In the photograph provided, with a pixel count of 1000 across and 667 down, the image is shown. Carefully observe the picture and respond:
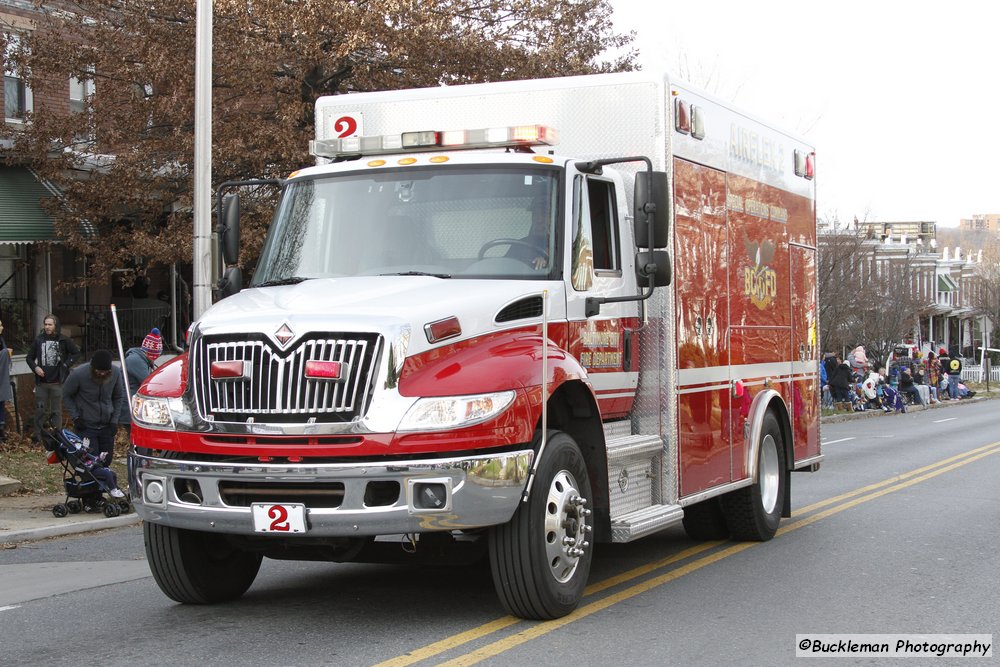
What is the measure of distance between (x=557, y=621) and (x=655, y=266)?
7.04ft

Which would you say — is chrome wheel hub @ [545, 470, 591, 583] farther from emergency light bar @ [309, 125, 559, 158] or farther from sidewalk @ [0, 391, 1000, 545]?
sidewalk @ [0, 391, 1000, 545]

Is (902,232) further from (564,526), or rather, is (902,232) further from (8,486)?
(564,526)

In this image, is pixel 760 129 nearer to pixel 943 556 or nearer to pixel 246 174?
pixel 943 556

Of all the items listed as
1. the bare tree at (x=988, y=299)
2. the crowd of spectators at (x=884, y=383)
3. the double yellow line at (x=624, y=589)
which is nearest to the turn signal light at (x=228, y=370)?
the double yellow line at (x=624, y=589)

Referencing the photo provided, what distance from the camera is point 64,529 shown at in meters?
12.1

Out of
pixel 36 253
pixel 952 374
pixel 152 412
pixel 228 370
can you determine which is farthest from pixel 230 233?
pixel 952 374

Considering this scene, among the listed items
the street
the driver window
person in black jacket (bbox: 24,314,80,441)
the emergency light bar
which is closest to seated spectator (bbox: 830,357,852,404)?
person in black jacket (bbox: 24,314,80,441)

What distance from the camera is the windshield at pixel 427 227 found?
7402 mm

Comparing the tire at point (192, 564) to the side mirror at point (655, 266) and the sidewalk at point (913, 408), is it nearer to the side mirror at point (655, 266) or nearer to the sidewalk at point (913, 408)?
the side mirror at point (655, 266)

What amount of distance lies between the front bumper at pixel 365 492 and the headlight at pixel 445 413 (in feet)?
0.59

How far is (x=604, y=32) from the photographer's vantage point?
2220 centimetres

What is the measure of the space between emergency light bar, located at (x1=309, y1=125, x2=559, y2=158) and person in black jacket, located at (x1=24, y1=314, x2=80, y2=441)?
37.8 ft

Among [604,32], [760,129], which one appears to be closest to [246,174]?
[604,32]

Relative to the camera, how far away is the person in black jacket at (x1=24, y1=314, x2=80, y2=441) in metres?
18.4
